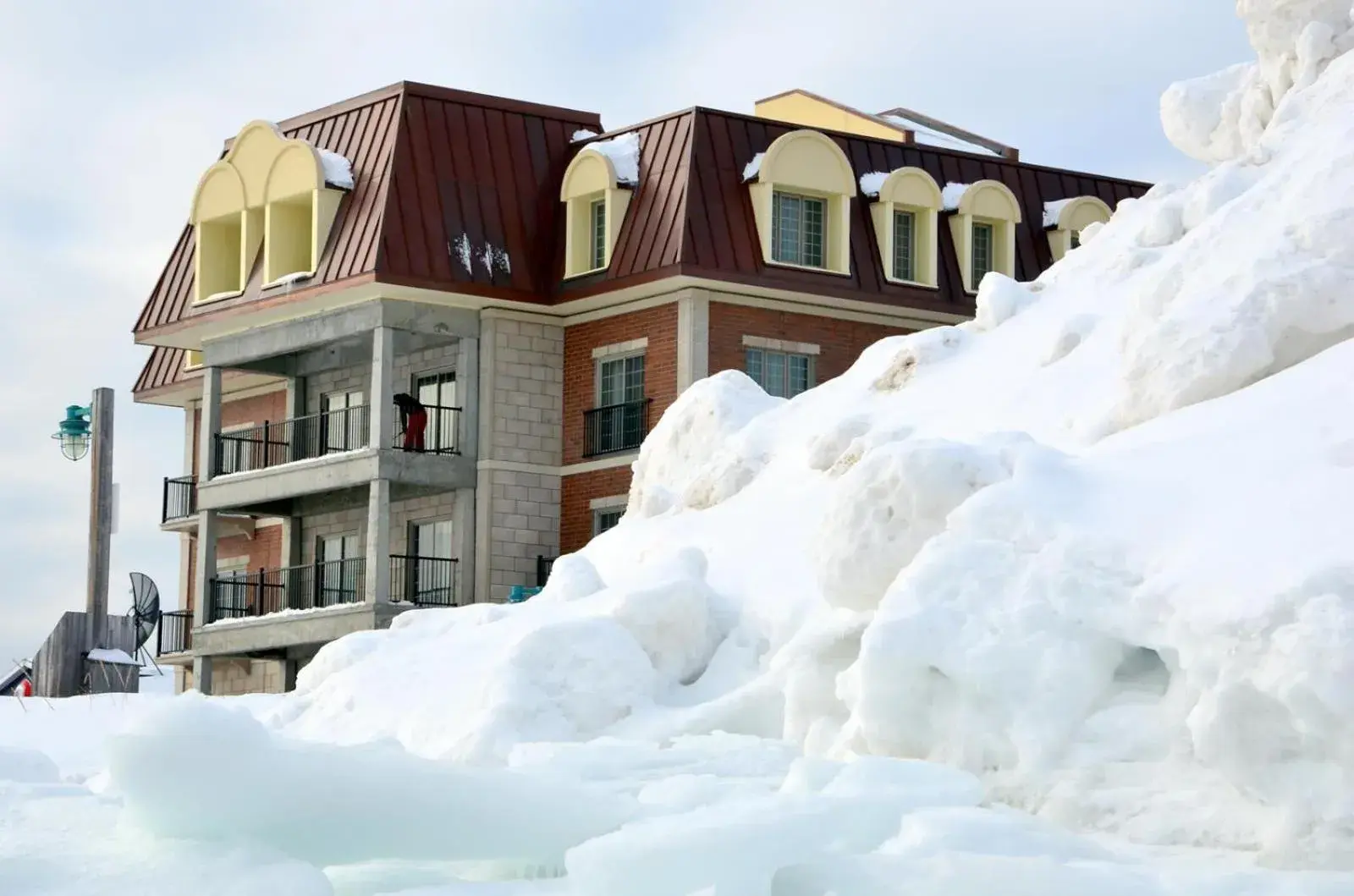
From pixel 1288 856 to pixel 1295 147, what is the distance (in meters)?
9.34

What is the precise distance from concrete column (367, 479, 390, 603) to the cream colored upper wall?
1174 cm

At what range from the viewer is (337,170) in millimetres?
34719

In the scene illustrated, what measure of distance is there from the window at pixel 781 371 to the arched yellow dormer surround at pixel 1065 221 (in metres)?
5.69

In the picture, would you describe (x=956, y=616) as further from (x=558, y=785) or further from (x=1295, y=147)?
(x=1295, y=147)

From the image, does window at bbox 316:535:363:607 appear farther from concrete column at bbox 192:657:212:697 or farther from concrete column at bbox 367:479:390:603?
concrete column at bbox 192:657:212:697

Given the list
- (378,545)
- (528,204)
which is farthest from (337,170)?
(378,545)

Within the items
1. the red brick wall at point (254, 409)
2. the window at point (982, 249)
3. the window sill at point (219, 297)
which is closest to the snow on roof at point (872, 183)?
the window at point (982, 249)

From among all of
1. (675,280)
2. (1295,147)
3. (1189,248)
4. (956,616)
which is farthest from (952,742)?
(675,280)

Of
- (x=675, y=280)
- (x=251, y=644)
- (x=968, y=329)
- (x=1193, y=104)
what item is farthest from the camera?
(x=251, y=644)

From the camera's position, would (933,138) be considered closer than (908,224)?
No

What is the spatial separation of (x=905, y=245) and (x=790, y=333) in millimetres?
3135

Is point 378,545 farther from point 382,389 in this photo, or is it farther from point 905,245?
point 905,245

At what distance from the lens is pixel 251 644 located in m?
35.4

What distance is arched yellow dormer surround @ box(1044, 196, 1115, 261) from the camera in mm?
37500
